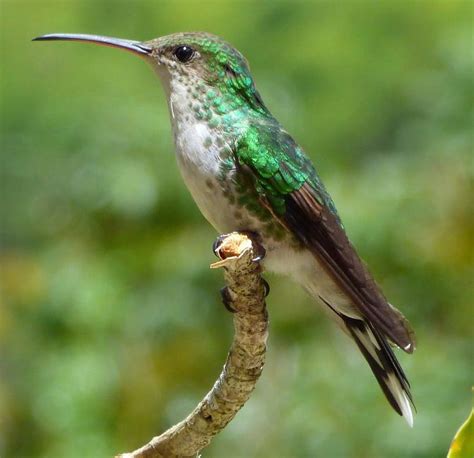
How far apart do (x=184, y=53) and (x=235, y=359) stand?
107 centimetres

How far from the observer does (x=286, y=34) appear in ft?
21.8

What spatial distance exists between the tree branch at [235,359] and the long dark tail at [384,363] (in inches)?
23.4

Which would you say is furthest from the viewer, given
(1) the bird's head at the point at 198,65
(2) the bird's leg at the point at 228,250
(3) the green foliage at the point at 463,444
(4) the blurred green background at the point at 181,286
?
(4) the blurred green background at the point at 181,286

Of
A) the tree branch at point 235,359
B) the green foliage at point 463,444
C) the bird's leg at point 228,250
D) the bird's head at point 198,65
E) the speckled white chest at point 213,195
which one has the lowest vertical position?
the green foliage at point 463,444

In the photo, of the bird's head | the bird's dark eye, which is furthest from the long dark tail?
the bird's dark eye

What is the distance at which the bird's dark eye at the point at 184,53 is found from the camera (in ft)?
11.9

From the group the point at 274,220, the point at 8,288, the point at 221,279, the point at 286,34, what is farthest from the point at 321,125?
the point at 274,220

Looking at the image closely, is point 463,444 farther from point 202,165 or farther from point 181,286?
point 181,286

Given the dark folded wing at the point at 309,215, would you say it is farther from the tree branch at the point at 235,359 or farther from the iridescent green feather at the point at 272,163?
the tree branch at the point at 235,359

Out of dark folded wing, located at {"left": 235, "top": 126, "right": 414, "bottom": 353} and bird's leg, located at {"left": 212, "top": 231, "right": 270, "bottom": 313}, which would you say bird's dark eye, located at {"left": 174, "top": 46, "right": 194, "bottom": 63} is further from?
bird's leg, located at {"left": 212, "top": 231, "right": 270, "bottom": 313}

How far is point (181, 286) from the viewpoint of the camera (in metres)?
4.84

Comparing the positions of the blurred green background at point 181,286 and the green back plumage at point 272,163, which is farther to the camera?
the blurred green background at point 181,286

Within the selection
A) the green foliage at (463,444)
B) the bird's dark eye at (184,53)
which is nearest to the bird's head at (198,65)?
the bird's dark eye at (184,53)

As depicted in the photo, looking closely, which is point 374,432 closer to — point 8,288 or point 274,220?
point 274,220
